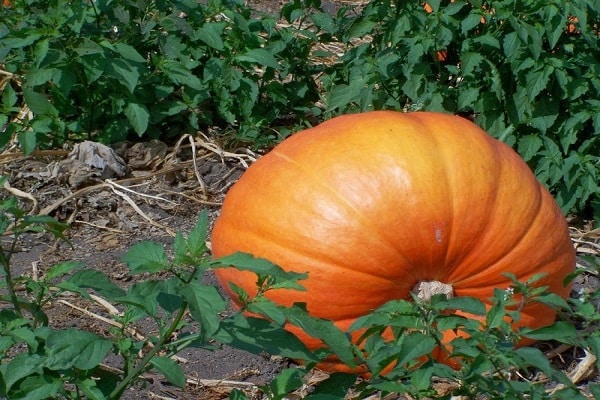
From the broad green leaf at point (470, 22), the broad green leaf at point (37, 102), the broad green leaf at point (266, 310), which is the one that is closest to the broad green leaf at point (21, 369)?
the broad green leaf at point (266, 310)

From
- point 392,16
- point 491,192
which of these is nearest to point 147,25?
point 392,16

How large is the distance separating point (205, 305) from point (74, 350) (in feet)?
0.98

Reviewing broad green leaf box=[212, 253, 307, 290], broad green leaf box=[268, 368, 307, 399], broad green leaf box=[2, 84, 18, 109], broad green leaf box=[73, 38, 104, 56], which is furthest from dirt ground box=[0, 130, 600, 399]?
broad green leaf box=[212, 253, 307, 290]

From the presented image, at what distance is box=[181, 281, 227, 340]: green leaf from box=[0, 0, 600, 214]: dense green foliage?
2466mm

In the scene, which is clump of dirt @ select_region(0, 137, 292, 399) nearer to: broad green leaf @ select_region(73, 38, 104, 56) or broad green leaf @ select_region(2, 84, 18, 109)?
broad green leaf @ select_region(2, 84, 18, 109)

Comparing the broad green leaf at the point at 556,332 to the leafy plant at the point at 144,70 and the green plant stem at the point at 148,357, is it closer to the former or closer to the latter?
the green plant stem at the point at 148,357

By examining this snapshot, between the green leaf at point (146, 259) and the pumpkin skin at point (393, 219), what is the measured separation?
3.58 feet

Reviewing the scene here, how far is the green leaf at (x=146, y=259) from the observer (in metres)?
2.12

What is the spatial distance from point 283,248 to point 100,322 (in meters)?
0.83

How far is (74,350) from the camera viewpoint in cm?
207

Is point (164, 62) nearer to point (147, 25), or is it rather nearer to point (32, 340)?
point (147, 25)

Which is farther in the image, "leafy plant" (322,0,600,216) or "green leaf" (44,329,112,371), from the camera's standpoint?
"leafy plant" (322,0,600,216)

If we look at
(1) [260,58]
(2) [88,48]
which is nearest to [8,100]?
(2) [88,48]

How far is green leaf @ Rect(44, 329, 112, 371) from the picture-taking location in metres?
2.05
